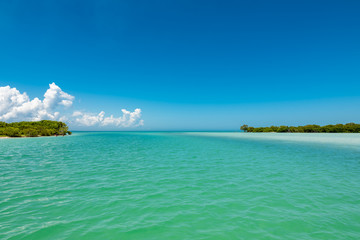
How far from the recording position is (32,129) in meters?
98.9

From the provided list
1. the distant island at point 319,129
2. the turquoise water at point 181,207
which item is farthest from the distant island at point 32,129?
the distant island at point 319,129

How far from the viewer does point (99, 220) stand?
673 centimetres

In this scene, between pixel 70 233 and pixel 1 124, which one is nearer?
pixel 70 233

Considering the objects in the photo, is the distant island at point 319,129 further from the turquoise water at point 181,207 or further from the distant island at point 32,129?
the distant island at point 32,129

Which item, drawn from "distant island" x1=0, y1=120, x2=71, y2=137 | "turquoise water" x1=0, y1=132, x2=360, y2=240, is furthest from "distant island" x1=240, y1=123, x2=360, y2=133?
"distant island" x1=0, y1=120, x2=71, y2=137

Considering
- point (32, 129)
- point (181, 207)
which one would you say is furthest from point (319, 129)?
point (32, 129)

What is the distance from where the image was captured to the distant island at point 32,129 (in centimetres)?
8781

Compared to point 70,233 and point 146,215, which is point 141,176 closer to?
point 146,215

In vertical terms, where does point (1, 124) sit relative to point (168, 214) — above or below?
above

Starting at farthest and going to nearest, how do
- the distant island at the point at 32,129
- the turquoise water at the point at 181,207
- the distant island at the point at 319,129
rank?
1. the distant island at the point at 319,129
2. the distant island at the point at 32,129
3. the turquoise water at the point at 181,207

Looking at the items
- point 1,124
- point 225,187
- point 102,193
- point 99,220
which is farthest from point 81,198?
point 1,124

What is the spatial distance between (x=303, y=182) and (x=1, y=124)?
146 m

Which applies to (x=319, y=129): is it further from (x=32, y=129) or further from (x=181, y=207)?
(x=32, y=129)

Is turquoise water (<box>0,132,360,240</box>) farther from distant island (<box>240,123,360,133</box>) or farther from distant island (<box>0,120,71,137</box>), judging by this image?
distant island (<box>240,123,360,133</box>)
